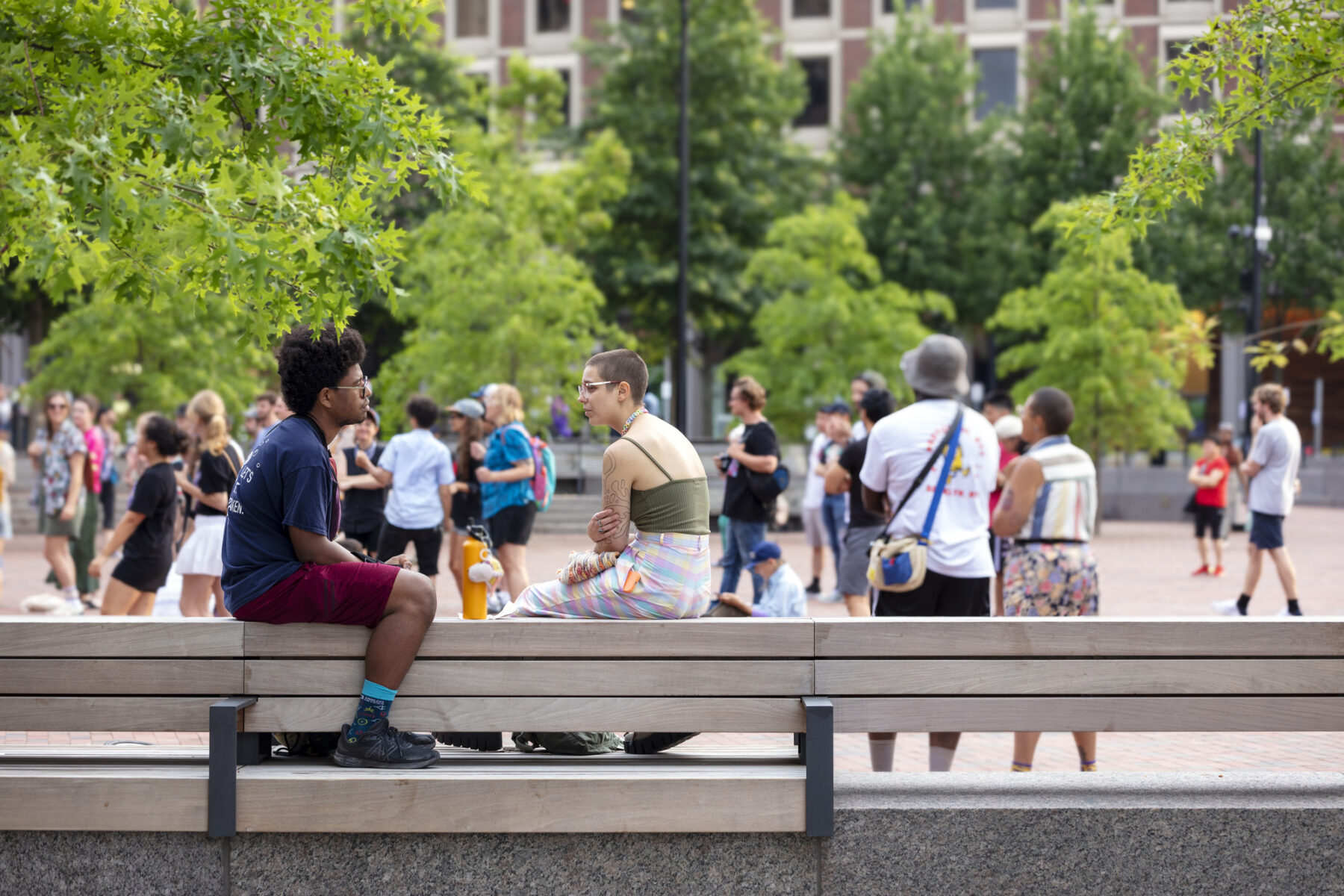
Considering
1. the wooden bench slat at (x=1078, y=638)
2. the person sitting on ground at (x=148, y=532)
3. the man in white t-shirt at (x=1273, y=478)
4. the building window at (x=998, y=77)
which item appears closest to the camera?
the wooden bench slat at (x=1078, y=638)

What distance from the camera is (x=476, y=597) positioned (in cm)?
491

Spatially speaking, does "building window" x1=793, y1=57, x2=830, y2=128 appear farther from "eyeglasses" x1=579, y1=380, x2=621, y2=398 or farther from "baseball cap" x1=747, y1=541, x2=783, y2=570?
"eyeglasses" x1=579, y1=380, x2=621, y2=398

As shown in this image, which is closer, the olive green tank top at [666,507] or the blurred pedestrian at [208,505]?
the olive green tank top at [666,507]

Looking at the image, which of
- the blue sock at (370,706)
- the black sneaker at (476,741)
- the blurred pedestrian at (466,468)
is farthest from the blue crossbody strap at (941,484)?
the blurred pedestrian at (466,468)

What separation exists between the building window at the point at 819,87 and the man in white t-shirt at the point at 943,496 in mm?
41969

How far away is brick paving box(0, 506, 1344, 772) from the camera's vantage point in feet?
21.8

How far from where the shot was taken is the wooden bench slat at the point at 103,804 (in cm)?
382

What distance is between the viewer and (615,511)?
4328mm

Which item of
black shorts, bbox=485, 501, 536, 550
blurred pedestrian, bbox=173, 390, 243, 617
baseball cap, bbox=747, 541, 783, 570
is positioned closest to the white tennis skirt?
blurred pedestrian, bbox=173, 390, 243, 617

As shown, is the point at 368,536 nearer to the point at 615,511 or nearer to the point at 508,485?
the point at 508,485

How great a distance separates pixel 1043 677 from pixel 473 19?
4711 centimetres

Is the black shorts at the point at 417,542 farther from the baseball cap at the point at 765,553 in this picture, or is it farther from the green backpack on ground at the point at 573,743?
the green backpack on ground at the point at 573,743

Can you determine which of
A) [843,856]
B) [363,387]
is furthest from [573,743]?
[363,387]

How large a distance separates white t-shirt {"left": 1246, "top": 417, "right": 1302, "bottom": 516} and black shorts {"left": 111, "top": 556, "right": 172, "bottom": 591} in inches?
342
